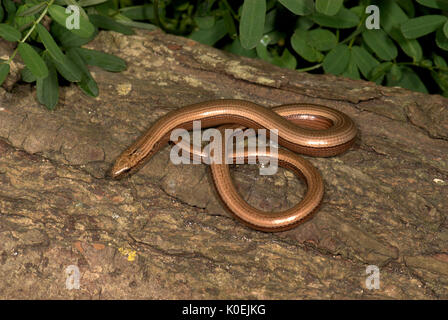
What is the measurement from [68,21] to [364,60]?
2.41m

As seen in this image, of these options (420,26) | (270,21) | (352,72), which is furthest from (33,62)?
(420,26)

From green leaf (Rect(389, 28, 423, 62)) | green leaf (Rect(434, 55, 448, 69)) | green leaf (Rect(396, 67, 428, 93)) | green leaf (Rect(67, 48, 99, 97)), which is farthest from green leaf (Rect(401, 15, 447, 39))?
green leaf (Rect(67, 48, 99, 97))

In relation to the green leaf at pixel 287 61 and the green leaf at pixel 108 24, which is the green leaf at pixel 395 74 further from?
the green leaf at pixel 108 24

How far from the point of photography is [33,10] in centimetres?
292

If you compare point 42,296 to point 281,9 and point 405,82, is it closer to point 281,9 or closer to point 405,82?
point 281,9

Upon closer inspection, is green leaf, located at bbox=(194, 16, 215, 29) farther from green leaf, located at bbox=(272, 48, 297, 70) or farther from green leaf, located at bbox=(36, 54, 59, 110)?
green leaf, located at bbox=(36, 54, 59, 110)

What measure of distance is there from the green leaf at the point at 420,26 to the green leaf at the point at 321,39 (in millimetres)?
576

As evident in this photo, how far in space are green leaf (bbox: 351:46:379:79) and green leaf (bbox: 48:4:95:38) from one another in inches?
86.9

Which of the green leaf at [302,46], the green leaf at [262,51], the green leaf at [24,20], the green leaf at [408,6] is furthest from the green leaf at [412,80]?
the green leaf at [24,20]

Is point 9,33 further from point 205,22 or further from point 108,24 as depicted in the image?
point 205,22

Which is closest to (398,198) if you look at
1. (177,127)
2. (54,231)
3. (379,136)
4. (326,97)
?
(379,136)

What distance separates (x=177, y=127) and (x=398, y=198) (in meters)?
1.67

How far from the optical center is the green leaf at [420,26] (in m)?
3.45

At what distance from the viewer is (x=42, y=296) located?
2.63m
